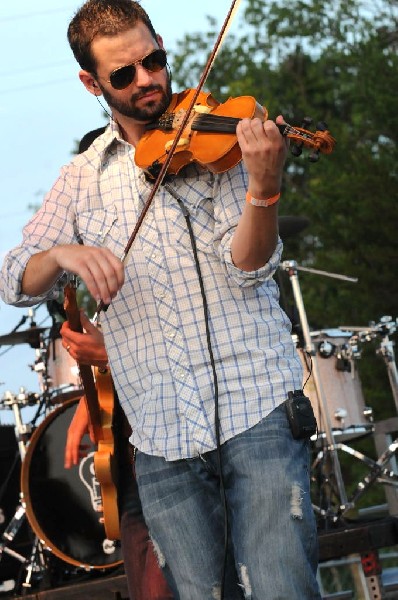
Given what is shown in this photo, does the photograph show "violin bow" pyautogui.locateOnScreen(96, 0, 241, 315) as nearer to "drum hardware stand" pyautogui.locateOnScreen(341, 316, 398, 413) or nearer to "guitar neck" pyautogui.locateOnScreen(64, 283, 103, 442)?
"guitar neck" pyautogui.locateOnScreen(64, 283, 103, 442)

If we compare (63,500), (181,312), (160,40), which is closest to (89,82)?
(160,40)

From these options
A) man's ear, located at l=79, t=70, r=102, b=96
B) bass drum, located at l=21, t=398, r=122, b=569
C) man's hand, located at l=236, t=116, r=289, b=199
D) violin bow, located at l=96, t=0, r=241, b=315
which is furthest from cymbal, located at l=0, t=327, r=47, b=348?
man's hand, located at l=236, t=116, r=289, b=199

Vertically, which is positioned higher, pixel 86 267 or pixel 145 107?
pixel 145 107

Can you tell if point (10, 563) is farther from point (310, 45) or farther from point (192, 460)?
point (310, 45)

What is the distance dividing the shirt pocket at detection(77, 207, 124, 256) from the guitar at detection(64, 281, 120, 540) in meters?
0.41

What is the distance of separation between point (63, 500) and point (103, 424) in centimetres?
240

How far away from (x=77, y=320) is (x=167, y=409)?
1057 mm

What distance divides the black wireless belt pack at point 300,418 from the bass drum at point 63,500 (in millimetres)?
3789

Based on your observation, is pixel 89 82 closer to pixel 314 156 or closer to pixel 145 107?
pixel 145 107

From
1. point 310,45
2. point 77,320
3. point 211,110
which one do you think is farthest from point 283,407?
point 310,45

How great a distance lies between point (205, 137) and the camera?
3.09m

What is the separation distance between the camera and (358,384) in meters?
8.16

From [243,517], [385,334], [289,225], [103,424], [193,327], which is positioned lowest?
[243,517]

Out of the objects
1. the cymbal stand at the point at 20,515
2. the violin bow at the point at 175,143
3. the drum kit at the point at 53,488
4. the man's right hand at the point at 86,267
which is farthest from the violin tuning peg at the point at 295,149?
the cymbal stand at the point at 20,515
